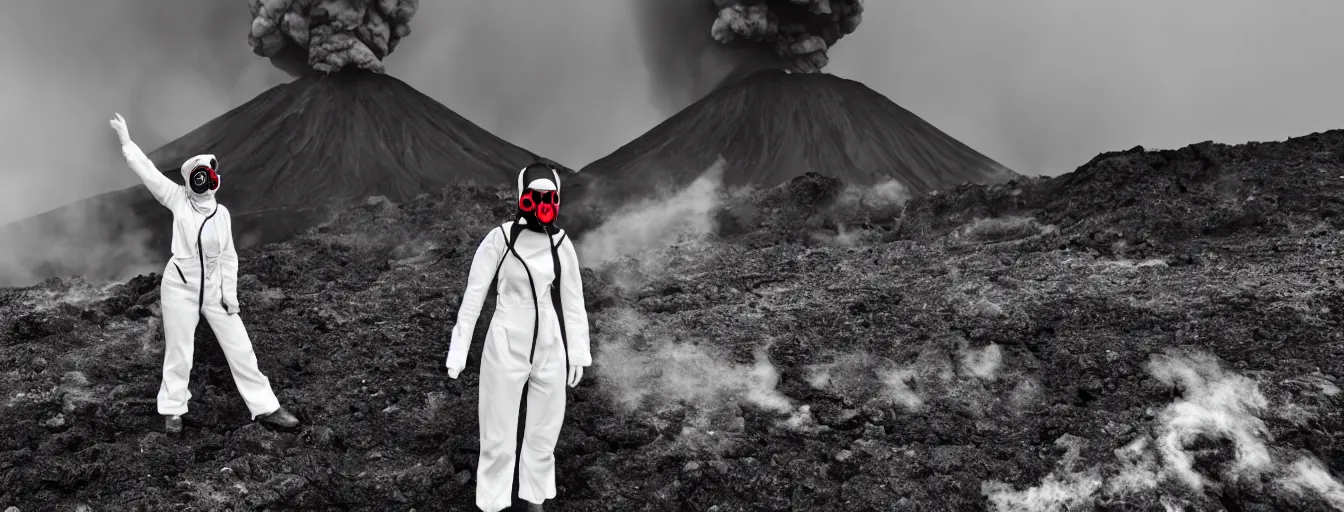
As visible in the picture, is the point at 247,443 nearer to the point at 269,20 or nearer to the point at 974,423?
the point at 974,423

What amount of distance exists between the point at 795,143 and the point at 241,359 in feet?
91.8

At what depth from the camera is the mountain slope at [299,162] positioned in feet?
82.9

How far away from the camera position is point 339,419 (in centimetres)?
838

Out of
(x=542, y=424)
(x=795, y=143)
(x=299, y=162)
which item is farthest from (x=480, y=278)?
(x=299, y=162)

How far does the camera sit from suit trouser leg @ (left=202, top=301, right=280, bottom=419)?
757 centimetres

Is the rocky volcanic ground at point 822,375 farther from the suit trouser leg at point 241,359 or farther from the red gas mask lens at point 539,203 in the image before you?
the red gas mask lens at point 539,203

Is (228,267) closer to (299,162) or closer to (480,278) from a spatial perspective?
(480,278)

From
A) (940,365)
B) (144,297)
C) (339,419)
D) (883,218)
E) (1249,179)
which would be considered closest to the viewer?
(339,419)

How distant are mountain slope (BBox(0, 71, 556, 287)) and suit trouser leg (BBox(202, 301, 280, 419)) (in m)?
16.0

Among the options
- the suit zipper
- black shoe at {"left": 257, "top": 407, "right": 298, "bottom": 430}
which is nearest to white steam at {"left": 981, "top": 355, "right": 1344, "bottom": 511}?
black shoe at {"left": 257, "top": 407, "right": 298, "bottom": 430}

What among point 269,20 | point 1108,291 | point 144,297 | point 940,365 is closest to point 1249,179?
point 1108,291

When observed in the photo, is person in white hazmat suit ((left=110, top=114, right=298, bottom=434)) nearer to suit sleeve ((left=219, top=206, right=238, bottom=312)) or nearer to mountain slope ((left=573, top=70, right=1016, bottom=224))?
suit sleeve ((left=219, top=206, right=238, bottom=312))

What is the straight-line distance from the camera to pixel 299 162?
3328 cm

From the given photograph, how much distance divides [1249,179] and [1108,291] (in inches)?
202
